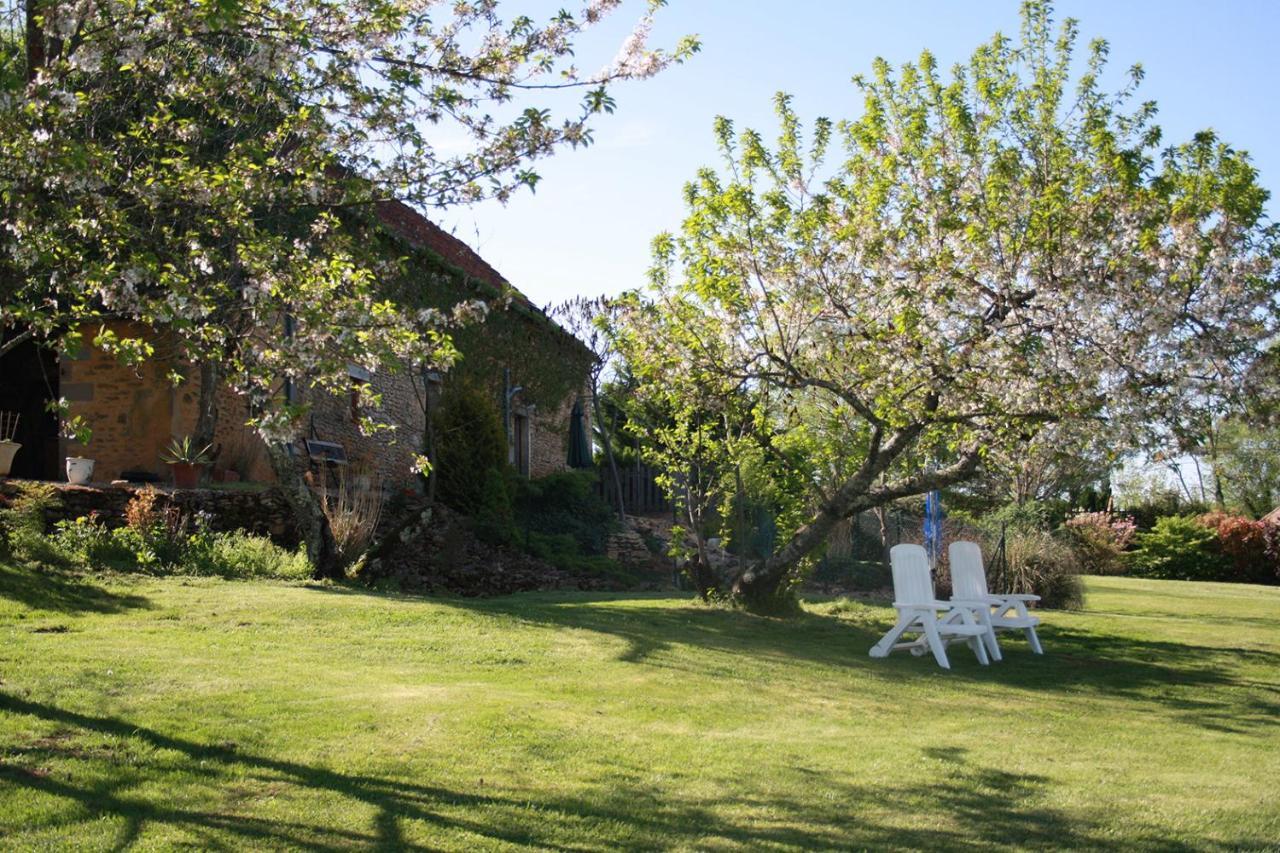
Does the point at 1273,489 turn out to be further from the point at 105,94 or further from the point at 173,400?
the point at 105,94

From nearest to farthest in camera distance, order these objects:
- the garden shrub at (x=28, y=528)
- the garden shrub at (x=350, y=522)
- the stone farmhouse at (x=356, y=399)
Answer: the garden shrub at (x=28, y=528) < the garden shrub at (x=350, y=522) < the stone farmhouse at (x=356, y=399)

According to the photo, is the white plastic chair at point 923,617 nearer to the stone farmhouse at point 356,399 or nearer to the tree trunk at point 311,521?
the stone farmhouse at point 356,399

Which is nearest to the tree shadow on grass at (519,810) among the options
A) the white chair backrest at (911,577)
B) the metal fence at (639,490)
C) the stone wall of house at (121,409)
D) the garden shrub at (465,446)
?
the white chair backrest at (911,577)

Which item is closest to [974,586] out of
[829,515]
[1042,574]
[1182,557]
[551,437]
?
[829,515]

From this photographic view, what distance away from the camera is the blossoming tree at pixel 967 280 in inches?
418

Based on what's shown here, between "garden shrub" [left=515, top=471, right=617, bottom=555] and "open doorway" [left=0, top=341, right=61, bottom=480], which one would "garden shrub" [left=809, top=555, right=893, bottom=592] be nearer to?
"garden shrub" [left=515, top=471, right=617, bottom=555]

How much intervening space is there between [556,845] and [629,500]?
23.1 meters

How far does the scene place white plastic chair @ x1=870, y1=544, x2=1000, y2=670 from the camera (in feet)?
35.0

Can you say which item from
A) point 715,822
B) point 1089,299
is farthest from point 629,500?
point 715,822

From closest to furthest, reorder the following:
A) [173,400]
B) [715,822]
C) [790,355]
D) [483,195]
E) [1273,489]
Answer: [715,822]
[483,195]
[790,355]
[173,400]
[1273,489]

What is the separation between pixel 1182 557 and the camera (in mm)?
29125

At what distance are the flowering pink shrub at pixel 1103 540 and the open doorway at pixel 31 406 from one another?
1881 centimetres

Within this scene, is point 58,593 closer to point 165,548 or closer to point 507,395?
point 165,548

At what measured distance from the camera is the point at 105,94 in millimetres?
6539
